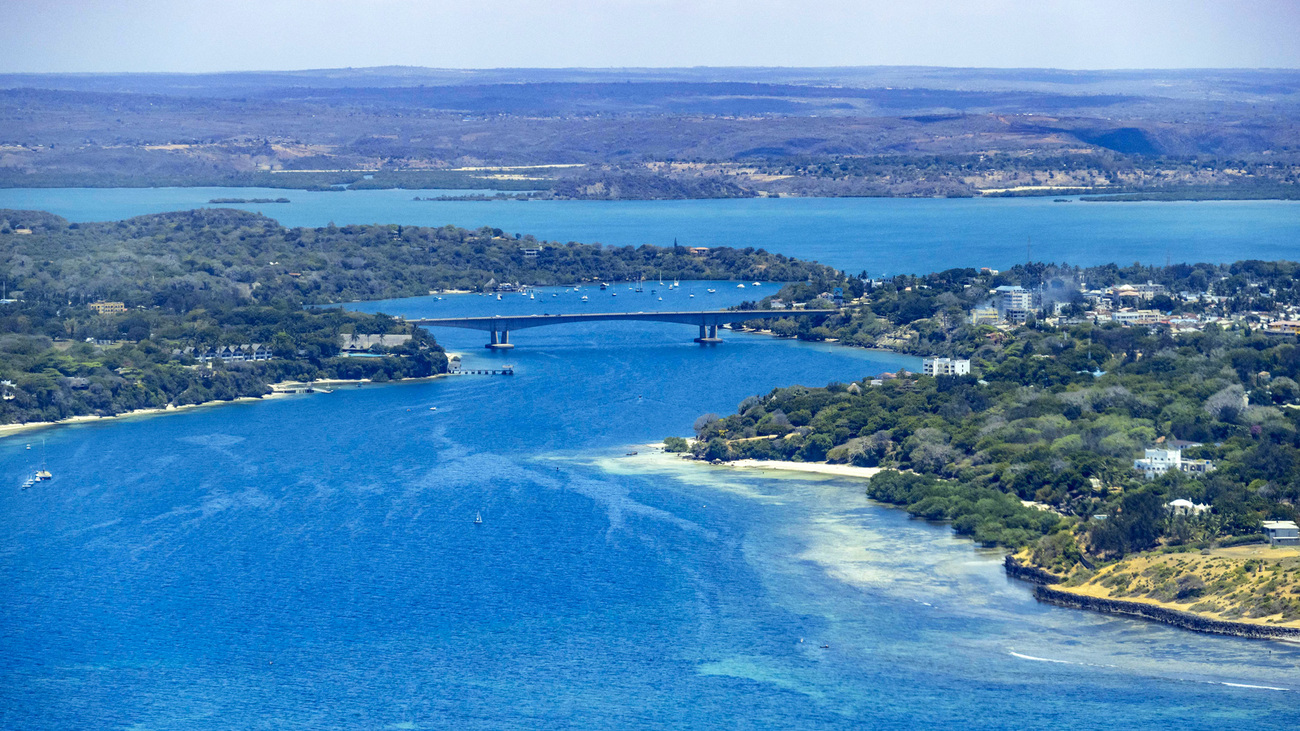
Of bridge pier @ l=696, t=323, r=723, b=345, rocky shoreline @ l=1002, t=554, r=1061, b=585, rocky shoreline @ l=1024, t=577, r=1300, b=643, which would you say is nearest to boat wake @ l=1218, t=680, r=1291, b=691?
rocky shoreline @ l=1024, t=577, r=1300, b=643

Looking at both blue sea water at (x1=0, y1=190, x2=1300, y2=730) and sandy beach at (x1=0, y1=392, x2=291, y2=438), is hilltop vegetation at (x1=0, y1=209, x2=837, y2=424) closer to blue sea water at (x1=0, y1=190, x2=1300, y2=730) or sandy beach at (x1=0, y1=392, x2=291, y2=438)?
sandy beach at (x1=0, y1=392, x2=291, y2=438)

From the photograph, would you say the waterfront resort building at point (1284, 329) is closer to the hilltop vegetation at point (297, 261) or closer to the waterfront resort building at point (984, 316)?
the waterfront resort building at point (984, 316)

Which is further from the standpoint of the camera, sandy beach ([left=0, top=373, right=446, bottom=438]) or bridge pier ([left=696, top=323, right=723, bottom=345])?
bridge pier ([left=696, top=323, right=723, bottom=345])

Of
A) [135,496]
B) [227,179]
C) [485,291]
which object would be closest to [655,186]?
[227,179]

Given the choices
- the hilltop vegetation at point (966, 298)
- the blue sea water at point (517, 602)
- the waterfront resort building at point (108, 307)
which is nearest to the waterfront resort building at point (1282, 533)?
the blue sea water at point (517, 602)

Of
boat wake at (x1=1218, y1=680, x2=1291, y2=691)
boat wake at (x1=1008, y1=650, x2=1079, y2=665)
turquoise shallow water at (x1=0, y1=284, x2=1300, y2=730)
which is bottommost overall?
turquoise shallow water at (x1=0, y1=284, x2=1300, y2=730)

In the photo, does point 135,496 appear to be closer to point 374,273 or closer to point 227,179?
point 374,273
